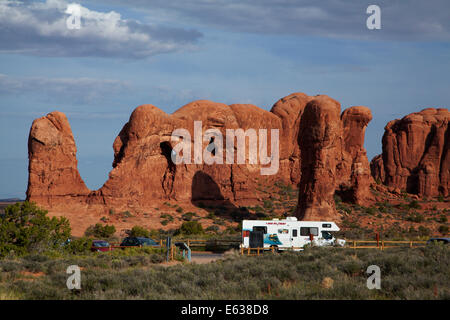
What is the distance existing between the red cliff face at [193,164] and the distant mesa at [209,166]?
8cm

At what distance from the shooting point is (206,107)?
5809cm

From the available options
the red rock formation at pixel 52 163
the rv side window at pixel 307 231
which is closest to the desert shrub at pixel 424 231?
the rv side window at pixel 307 231

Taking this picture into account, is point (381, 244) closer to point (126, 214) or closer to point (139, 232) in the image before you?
point (139, 232)

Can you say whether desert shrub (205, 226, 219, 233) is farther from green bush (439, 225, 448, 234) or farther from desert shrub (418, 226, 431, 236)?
green bush (439, 225, 448, 234)

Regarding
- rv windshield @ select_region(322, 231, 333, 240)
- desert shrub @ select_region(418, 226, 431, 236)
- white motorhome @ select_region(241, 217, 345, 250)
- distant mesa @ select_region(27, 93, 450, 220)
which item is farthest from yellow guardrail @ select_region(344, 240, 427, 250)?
distant mesa @ select_region(27, 93, 450, 220)

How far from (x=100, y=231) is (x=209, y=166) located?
15769 mm

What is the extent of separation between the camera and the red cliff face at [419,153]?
244ft

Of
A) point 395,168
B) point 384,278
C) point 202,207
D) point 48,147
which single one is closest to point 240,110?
point 202,207

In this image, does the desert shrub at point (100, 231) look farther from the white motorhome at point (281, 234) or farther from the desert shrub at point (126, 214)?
the white motorhome at point (281, 234)

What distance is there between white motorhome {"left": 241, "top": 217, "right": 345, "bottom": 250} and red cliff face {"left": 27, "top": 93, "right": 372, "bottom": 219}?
45.9 ft

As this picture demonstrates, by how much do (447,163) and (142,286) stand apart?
67.3 meters

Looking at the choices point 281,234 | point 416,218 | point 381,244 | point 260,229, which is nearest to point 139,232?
point 260,229

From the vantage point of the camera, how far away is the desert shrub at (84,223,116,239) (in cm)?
4341

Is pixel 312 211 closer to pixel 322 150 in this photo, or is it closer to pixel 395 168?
pixel 322 150
